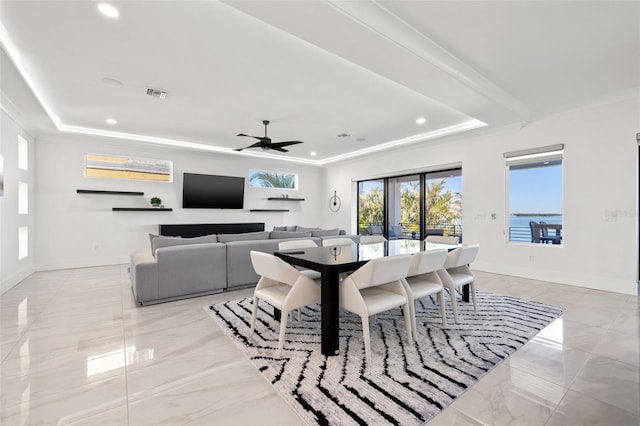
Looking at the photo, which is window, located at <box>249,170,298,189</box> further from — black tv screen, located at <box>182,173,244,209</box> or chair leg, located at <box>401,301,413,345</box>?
chair leg, located at <box>401,301,413,345</box>

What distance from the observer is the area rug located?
1.66 metres

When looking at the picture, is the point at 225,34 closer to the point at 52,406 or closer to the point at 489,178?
the point at 52,406

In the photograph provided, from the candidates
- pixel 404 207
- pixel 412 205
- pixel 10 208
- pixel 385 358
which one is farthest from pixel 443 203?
pixel 10 208

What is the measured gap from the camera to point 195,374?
1.99 meters

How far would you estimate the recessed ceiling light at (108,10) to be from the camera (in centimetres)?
222

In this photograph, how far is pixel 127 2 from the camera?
2.20 metres

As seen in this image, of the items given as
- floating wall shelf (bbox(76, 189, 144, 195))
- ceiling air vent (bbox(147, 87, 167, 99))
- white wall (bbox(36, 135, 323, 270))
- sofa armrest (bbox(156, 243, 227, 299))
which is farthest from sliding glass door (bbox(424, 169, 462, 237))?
floating wall shelf (bbox(76, 189, 144, 195))

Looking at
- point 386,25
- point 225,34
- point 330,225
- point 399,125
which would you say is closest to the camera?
point 386,25

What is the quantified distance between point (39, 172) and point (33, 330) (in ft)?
14.6

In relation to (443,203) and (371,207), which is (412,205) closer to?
(443,203)

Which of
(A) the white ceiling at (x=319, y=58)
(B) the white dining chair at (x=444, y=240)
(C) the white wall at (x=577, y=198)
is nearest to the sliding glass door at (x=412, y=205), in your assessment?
(C) the white wall at (x=577, y=198)

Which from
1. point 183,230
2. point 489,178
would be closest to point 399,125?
point 489,178

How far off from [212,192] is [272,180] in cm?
190

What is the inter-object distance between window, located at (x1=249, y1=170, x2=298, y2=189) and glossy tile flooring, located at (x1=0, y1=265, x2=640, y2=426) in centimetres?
534
